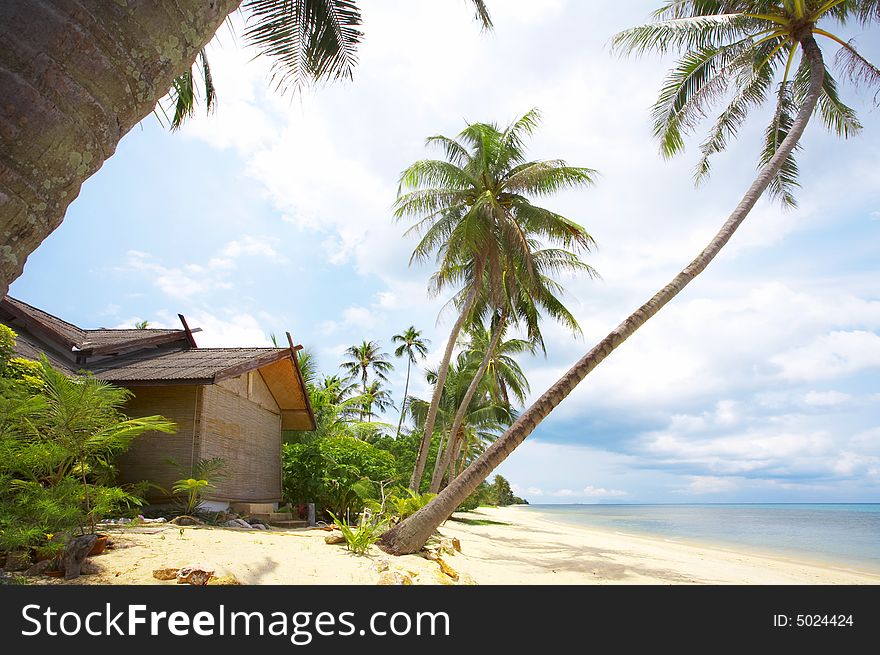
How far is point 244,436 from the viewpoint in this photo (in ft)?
39.5

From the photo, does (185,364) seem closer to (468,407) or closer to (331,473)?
(331,473)

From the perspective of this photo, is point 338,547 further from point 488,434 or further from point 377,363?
point 377,363

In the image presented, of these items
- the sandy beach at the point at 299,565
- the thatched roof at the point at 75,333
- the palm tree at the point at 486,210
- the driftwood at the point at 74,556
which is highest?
the palm tree at the point at 486,210

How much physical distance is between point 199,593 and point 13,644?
33.7 inches

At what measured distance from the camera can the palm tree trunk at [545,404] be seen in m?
7.48

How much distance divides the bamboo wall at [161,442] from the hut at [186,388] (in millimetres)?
17

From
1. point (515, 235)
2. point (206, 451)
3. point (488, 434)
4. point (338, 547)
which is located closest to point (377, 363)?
point (488, 434)

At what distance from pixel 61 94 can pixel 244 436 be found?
36.7 feet

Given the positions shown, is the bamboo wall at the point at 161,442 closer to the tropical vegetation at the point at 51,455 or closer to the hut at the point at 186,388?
the hut at the point at 186,388

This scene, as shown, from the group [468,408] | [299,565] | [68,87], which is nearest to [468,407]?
[468,408]

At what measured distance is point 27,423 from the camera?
4.85 m

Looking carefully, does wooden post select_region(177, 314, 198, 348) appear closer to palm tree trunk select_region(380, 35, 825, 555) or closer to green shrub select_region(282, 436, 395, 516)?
green shrub select_region(282, 436, 395, 516)

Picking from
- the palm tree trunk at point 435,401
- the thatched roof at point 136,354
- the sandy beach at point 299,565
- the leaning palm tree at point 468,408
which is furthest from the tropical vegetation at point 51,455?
the leaning palm tree at point 468,408

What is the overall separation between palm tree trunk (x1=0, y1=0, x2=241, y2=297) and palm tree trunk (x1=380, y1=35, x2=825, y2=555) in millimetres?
6472
